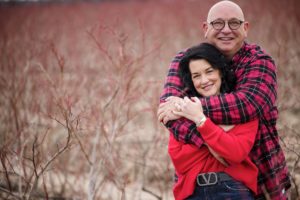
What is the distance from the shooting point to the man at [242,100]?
236cm

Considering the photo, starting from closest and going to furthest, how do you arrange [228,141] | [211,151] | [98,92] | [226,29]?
[228,141]
[211,151]
[226,29]
[98,92]

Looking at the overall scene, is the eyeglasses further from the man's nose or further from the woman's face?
the woman's face

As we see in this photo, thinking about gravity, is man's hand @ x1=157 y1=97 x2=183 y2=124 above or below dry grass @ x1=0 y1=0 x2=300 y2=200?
below

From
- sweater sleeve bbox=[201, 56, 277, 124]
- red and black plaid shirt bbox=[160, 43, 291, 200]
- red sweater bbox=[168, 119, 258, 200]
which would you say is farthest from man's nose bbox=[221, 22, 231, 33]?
red sweater bbox=[168, 119, 258, 200]

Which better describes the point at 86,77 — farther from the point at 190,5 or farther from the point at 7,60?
the point at 190,5

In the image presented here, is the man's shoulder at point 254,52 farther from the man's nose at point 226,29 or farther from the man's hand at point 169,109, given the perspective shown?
the man's hand at point 169,109

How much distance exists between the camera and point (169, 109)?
2.51 metres

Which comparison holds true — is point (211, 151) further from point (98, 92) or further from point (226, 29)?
point (98, 92)

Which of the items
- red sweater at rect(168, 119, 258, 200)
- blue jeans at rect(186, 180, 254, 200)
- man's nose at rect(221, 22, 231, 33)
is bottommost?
blue jeans at rect(186, 180, 254, 200)

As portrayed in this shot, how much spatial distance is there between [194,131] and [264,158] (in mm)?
493

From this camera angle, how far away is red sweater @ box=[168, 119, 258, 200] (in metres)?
2.24

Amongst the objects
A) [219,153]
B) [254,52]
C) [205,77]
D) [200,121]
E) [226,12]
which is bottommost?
[219,153]

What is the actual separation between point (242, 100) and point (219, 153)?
340 millimetres

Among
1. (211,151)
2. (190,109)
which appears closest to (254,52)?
(190,109)
